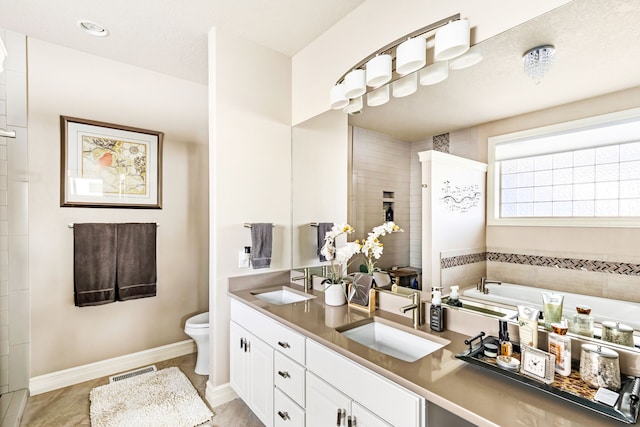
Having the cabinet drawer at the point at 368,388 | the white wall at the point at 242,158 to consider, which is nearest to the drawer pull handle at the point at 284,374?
the cabinet drawer at the point at 368,388

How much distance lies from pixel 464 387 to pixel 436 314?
1.52ft

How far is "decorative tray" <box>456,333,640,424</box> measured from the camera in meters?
0.81

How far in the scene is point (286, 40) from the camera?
2.31 meters

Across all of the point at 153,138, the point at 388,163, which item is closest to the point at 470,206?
the point at 388,163

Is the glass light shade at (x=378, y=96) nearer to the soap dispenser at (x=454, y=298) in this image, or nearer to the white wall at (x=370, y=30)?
the white wall at (x=370, y=30)

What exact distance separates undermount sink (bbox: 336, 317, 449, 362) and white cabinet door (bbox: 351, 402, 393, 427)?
33 centimetres

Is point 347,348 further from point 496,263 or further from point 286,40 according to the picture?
point 286,40

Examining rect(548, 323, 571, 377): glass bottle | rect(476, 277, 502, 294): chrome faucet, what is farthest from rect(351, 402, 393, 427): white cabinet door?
rect(476, 277, 502, 294): chrome faucet

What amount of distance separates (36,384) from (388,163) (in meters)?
3.06

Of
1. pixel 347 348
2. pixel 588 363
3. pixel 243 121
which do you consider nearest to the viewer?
pixel 588 363

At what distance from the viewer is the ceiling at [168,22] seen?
6.25 feet

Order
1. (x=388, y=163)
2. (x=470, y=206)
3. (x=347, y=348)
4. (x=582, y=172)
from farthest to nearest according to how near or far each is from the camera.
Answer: (x=388, y=163)
(x=470, y=206)
(x=347, y=348)
(x=582, y=172)

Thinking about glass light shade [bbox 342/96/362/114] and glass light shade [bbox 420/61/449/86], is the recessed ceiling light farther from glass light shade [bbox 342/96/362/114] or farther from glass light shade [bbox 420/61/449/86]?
glass light shade [bbox 420/61/449/86]

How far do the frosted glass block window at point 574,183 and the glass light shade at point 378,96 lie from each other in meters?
0.81
